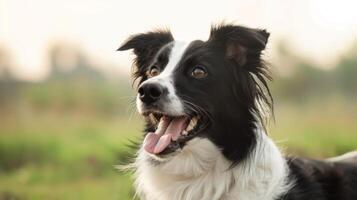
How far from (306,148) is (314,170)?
6.42m

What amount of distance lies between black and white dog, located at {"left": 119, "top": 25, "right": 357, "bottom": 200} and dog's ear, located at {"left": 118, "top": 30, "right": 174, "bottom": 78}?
268 mm

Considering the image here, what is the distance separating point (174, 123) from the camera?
4164mm

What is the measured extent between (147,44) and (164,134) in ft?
2.95

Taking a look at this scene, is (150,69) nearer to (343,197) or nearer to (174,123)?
(174,123)

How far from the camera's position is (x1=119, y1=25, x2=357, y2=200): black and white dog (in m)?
4.10

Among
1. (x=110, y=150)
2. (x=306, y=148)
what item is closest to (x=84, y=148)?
(x=110, y=150)

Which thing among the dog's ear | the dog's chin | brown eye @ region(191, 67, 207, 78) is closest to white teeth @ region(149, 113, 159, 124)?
the dog's chin

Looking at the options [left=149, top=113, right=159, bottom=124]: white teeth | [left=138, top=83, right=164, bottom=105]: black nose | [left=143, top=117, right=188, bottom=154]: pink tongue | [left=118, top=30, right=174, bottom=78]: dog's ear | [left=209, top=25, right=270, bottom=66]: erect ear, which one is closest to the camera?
[left=138, top=83, right=164, bottom=105]: black nose

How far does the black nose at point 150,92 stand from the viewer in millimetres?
3941

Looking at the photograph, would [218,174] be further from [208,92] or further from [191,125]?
[208,92]

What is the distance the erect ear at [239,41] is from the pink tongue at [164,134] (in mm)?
569

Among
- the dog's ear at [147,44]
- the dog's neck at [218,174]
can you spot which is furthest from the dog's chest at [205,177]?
the dog's ear at [147,44]

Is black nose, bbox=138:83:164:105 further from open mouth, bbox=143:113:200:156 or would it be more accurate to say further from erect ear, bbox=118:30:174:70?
erect ear, bbox=118:30:174:70

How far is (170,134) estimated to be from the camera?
161 inches
